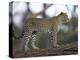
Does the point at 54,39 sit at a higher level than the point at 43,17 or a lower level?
lower

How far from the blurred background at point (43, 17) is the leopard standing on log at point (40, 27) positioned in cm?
3

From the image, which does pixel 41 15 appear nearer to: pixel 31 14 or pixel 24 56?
pixel 31 14

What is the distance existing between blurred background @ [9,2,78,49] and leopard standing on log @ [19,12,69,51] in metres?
0.03

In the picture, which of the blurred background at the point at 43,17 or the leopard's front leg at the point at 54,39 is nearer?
the blurred background at the point at 43,17

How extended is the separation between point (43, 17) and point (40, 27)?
9cm

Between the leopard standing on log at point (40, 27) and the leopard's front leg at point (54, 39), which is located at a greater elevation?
the leopard standing on log at point (40, 27)

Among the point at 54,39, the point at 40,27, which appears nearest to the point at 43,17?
the point at 40,27

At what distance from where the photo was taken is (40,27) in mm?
1448

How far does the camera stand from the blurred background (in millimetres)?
1370

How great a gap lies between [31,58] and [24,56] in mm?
67

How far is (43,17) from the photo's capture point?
1458 millimetres

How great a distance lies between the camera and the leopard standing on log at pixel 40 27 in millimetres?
1411

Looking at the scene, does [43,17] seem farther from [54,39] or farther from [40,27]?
[54,39]

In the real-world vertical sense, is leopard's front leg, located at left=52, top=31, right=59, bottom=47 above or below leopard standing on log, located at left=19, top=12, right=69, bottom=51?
below
